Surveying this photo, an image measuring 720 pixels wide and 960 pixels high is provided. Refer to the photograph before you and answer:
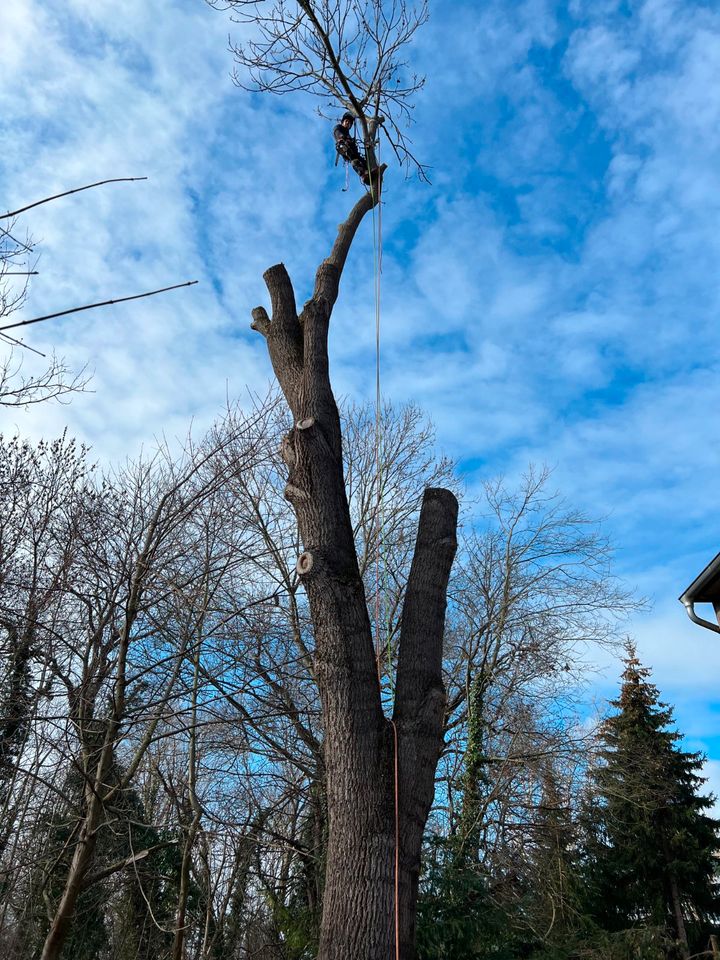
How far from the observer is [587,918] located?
8961 mm

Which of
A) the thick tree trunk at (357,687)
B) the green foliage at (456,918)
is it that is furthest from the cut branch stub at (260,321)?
the green foliage at (456,918)

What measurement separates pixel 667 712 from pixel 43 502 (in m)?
15.8

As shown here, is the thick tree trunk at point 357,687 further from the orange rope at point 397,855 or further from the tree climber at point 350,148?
the tree climber at point 350,148

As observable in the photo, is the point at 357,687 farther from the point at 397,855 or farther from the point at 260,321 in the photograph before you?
the point at 260,321

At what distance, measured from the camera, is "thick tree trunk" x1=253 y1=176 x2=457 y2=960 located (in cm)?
303

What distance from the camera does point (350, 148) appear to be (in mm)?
5434

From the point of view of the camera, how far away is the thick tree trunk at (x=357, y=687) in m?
3.03

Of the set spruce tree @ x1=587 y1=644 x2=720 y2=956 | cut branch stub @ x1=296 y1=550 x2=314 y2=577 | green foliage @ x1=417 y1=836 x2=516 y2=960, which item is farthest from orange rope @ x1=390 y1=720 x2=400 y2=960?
spruce tree @ x1=587 y1=644 x2=720 y2=956

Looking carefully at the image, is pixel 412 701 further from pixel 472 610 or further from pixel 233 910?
pixel 472 610

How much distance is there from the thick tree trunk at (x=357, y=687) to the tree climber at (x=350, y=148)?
1680 mm

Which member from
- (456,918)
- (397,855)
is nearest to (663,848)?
(456,918)

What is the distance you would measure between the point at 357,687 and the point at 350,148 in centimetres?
392

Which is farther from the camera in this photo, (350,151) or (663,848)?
(663,848)

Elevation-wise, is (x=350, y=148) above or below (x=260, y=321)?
above
